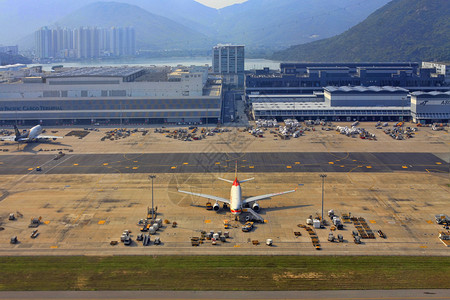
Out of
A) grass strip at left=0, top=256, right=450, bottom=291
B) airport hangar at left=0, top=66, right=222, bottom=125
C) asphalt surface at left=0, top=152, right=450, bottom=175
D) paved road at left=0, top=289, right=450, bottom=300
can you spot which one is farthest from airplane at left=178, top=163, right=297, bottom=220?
airport hangar at left=0, top=66, right=222, bottom=125

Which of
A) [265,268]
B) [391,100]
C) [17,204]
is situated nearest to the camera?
[265,268]

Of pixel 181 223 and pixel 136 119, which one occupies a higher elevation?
pixel 136 119

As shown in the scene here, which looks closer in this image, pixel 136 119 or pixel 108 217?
pixel 108 217

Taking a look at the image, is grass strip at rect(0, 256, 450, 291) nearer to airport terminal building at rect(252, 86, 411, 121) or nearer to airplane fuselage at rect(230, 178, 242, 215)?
airplane fuselage at rect(230, 178, 242, 215)

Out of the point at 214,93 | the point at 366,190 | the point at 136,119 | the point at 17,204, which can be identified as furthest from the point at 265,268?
the point at 214,93

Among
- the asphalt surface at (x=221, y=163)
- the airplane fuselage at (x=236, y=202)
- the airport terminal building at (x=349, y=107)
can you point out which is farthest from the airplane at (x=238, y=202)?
the airport terminal building at (x=349, y=107)

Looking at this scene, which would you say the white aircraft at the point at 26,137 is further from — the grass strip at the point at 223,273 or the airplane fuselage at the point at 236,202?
the airplane fuselage at the point at 236,202

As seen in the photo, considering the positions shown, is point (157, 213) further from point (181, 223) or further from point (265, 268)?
point (265, 268)
